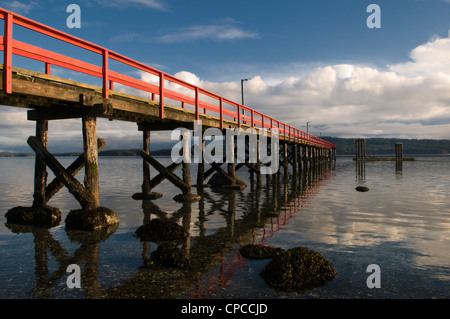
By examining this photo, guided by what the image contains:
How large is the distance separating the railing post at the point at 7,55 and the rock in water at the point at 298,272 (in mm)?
5634

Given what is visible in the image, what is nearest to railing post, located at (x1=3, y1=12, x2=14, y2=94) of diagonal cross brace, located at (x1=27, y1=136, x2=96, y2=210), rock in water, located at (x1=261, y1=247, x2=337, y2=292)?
A: diagonal cross brace, located at (x1=27, y1=136, x2=96, y2=210)

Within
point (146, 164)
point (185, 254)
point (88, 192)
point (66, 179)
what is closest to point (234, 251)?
point (185, 254)

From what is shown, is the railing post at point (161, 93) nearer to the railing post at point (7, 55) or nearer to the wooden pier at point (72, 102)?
the wooden pier at point (72, 102)

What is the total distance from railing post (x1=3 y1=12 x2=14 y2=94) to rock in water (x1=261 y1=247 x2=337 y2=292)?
18.5 feet

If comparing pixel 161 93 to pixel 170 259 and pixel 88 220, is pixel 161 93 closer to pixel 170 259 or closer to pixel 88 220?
pixel 88 220

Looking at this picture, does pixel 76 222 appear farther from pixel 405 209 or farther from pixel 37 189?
pixel 405 209

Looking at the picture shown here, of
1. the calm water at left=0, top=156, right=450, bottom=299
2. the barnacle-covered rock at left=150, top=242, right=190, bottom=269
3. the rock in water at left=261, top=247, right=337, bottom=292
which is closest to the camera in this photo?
the calm water at left=0, top=156, right=450, bottom=299

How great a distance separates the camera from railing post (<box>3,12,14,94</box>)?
580 cm

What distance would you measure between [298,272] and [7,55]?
6295 millimetres

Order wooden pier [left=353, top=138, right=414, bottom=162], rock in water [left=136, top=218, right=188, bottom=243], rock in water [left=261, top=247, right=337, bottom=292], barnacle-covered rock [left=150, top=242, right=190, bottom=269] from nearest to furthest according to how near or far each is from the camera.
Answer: rock in water [left=261, top=247, right=337, bottom=292], barnacle-covered rock [left=150, top=242, right=190, bottom=269], rock in water [left=136, top=218, right=188, bottom=243], wooden pier [left=353, top=138, right=414, bottom=162]

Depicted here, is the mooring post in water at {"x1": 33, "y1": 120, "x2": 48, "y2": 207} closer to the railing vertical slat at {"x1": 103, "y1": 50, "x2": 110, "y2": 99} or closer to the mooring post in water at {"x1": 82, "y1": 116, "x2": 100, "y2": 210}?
the mooring post in water at {"x1": 82, "y1": 116, "x2": 100, "y2": 210}

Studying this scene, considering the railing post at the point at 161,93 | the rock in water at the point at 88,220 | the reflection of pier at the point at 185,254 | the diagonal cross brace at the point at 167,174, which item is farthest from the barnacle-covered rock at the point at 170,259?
the diagonal cross brace at the point at 167,174
